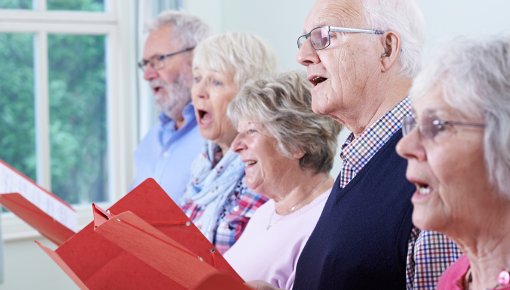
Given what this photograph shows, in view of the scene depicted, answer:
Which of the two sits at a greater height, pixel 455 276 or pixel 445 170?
pixel 445 170

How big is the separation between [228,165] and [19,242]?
6.46 ft

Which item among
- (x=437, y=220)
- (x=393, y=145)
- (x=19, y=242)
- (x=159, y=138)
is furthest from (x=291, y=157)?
(x=19, y=242)

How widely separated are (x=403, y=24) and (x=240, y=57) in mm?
1069

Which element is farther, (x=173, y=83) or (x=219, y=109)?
(x=173, y=83)

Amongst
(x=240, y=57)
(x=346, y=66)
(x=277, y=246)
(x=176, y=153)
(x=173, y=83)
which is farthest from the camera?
(x=173, y=83)

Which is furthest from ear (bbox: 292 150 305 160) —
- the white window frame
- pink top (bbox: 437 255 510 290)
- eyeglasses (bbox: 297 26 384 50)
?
the white window frame

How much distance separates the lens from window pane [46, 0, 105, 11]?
14.3 feet

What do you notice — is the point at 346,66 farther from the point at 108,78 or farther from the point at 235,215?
the point at 108,78

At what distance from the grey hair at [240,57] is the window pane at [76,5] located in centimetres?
186

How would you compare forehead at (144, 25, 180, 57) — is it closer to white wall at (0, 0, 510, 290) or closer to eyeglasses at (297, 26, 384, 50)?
white wall at (0, 0, 510, 290)

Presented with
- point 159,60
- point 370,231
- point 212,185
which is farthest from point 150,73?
point 370,231

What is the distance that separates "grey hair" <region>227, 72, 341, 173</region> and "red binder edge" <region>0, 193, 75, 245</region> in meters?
0.65

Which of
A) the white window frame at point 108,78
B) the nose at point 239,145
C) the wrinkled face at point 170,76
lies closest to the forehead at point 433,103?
the nose at point 239,145

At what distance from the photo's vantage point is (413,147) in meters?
1.19
